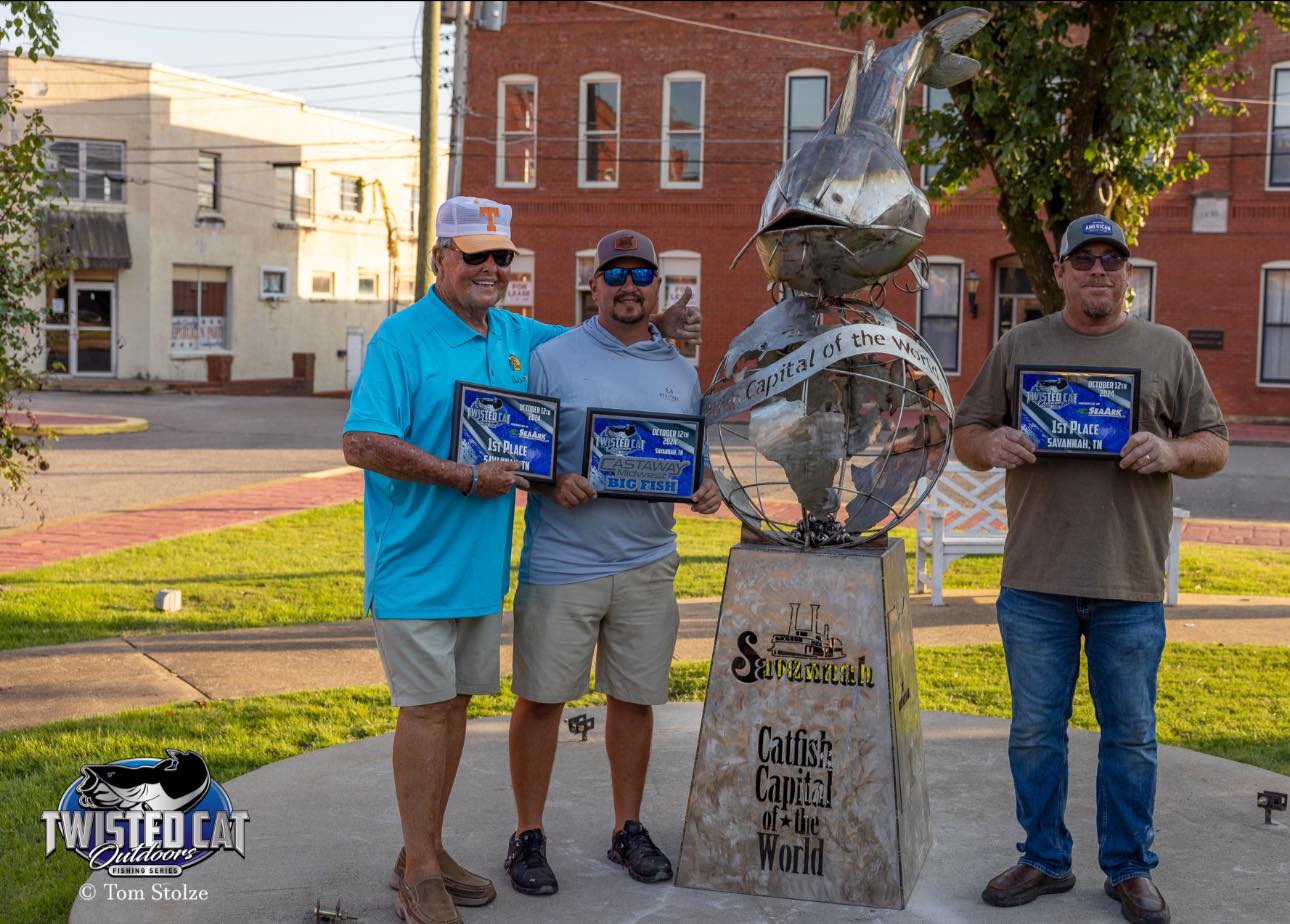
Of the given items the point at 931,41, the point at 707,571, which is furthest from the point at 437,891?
→ the point at 707,571

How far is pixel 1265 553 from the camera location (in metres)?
12.4

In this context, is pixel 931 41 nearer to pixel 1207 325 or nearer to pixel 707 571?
pixel 707 571

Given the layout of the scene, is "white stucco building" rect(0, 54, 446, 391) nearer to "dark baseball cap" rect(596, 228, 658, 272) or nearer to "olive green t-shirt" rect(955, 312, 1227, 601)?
"dark baseball cap" rect(596, 228, 658, 272)

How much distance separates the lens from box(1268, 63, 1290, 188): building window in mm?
26703

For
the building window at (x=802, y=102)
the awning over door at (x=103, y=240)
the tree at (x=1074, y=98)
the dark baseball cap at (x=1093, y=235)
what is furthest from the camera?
the awning over door at (x=103, y=240)

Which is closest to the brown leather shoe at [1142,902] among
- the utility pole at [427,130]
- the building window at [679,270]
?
the utility pole at [427,130]

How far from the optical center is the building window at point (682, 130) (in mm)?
29188

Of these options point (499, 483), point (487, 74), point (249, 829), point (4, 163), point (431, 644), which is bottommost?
point (249, 829)

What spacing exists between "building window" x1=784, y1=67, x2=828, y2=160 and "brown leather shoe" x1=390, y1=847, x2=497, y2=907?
2543cm

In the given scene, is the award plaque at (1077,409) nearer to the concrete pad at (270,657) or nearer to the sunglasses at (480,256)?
the sunglasses at (480,256)

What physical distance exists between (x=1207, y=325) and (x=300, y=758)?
2480cm

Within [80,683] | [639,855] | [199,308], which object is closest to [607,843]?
[639,855]

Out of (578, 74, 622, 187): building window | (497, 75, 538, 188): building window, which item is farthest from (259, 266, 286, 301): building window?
(578, 74, 622, 187): building window

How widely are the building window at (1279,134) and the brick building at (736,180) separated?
0.03 metres
